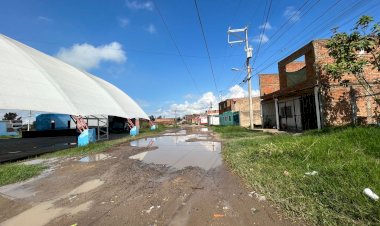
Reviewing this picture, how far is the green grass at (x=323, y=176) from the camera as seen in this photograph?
3.54 meters

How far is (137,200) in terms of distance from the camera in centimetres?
480

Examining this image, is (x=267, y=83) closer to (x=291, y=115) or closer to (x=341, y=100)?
(x=291, y=115)

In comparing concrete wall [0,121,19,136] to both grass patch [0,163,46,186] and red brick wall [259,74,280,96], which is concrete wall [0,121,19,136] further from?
grass patch [0,163,46,186]

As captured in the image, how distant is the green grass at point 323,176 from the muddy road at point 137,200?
40 cm

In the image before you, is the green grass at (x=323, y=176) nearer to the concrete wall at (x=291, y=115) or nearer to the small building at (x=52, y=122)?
the concrete wall at (x=291, y=115)

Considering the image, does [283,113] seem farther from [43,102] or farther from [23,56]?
[23,56]

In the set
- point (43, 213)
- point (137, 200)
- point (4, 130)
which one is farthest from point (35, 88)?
point (4, 130)

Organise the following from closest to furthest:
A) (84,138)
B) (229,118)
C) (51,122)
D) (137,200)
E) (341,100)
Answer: (137,200) → (341,100) → (84,138) → (51,122) → (229,118)

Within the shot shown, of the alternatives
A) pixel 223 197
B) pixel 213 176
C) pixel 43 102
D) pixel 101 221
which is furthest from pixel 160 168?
pixel 43 102

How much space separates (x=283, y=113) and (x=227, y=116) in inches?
913

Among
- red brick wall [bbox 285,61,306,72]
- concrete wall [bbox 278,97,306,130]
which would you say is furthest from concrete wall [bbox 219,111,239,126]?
concrete wall [bbox 278,97,306,130]

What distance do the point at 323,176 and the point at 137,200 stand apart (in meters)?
3.78

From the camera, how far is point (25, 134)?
35.6 m

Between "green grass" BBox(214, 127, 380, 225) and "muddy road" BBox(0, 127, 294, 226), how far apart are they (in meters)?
0.40
